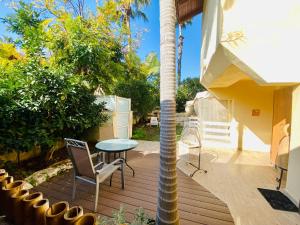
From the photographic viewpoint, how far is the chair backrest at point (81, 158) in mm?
3066

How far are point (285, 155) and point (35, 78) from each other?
6.68 m

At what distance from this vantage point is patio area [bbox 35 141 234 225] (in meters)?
2.88

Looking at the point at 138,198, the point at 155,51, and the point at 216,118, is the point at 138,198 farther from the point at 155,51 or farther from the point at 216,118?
the point at 155,51

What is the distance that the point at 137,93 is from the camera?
1158 cm

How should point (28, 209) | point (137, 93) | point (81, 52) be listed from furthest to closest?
point (137, 93) < point (81, 52) < point (28, 209)

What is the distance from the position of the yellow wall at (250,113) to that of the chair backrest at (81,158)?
6.31 meters

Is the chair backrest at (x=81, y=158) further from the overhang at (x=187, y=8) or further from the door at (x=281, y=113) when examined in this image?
the overhang at (x=187, y=8)

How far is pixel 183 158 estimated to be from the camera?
5.89 meters

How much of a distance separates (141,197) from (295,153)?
10.7 ft

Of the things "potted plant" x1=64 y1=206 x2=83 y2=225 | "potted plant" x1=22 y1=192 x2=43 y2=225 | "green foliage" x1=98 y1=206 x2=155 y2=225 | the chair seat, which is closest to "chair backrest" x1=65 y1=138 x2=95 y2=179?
the chair seat

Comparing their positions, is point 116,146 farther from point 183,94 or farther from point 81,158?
point 183,94

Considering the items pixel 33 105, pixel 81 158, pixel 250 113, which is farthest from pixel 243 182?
pixel 33 105

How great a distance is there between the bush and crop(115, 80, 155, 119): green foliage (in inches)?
264

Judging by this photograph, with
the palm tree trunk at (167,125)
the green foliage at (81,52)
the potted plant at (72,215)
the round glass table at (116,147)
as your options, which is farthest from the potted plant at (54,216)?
the green foliage at (81,52)
